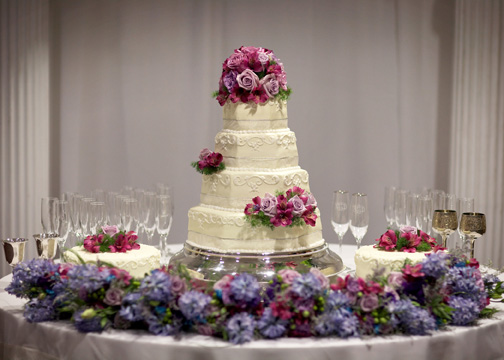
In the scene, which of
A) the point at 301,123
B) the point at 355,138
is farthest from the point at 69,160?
the point at 355,138

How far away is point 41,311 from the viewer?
3.31m

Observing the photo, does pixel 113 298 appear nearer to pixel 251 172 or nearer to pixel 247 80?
pixel 251 172

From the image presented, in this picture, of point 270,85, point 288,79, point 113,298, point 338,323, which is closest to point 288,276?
point 338,323

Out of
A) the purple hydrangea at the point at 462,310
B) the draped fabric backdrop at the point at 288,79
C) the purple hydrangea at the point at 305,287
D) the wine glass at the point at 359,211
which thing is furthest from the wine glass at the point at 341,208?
the draped fabric backdrop at the point at 288,79

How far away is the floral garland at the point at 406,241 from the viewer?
4.20 metres

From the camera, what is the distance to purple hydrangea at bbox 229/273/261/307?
304cm

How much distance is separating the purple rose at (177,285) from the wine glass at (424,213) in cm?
211

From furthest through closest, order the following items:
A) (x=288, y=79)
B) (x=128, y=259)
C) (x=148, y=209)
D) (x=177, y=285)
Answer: (x=288, y=79) → (x=148, y=209) → (x=128, y=259) → (x=177, y=285)

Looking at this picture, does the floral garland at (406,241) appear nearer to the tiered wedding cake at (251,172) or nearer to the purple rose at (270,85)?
the tiered wedding cake at (251,172)

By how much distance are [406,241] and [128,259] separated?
1590 mm

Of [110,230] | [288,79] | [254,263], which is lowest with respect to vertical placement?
[254,263]

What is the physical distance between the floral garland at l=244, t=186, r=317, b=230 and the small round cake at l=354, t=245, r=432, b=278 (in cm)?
35

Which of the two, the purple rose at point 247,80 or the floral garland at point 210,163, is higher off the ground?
the purple rose at point 247,80

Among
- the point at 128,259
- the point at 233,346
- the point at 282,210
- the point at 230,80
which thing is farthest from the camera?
the point at 230,80
